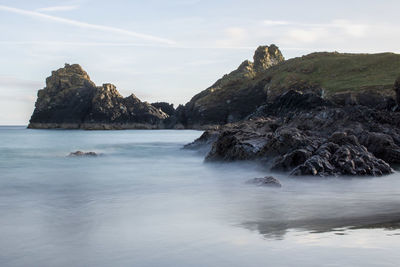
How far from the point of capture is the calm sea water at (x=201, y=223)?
18.3 feet

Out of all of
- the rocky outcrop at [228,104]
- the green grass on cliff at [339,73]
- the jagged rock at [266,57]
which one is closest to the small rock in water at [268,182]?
the green grass on cliff at [339,73]

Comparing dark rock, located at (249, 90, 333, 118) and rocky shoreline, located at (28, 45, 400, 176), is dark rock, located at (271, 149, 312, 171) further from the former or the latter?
dark rock, located at (249, 90, 333, 118)

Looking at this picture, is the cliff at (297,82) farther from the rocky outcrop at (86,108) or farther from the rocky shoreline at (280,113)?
the rocky outcrop at (86,108)

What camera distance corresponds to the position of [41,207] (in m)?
9.96

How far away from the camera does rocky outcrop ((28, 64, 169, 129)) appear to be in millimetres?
129875

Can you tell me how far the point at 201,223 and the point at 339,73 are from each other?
9888 cm

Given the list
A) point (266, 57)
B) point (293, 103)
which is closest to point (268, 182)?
point (293, 103)

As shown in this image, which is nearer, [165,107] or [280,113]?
[280,113]

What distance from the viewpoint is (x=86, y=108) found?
13488cm

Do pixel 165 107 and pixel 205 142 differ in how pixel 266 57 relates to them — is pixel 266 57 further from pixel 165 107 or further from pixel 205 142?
pixel 205 142

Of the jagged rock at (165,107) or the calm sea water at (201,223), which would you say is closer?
the calm sea water at (201,223)

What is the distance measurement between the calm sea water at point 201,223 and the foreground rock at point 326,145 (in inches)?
33.4

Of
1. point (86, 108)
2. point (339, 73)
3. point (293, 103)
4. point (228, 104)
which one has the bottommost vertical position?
point (293, 103)

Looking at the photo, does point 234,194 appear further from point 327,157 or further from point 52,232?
point 52,232
